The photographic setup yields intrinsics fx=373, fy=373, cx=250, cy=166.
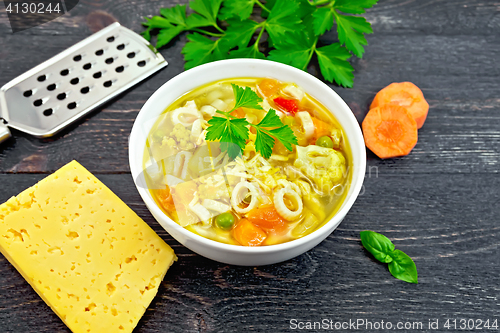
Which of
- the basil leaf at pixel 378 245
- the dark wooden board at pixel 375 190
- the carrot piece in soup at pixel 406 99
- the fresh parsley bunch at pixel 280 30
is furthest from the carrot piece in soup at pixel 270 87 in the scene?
the basil leaf at pixel 378 245

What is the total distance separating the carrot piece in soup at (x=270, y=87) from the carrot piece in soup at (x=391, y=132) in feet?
2.43

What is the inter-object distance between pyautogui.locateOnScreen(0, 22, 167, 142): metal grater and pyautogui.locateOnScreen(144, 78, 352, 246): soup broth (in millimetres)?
713

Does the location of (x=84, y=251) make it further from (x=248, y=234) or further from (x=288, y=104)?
(x=288, y=104)

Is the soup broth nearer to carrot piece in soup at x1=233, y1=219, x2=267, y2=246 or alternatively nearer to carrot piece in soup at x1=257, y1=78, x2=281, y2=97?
carrot piece in soup at x1=233, y1=219, x2=267, y2=246

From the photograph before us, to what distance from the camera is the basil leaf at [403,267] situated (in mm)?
2375

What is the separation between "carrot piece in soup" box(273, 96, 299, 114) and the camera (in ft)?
7.89

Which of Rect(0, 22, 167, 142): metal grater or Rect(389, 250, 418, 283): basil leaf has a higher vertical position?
Rect(0, 22, 167, 142): metal grater

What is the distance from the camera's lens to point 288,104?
241cm

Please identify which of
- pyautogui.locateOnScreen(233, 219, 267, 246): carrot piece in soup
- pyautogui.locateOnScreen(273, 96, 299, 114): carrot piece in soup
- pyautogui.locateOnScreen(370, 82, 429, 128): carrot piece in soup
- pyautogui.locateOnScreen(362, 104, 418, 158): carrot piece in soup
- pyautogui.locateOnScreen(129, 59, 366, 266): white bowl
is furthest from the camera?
pyautogui.locateOnScreen(370, 82, 429, 128): carrot piece in soup

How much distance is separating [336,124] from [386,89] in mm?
718

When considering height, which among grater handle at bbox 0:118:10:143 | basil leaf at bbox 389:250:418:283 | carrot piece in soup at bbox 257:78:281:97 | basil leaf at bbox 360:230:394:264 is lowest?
basil leaf at bbox 389:250:418:283

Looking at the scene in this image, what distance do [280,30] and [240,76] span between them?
0.54 meters

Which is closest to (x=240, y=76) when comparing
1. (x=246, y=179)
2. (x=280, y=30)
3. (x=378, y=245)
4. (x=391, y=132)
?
(x=280, y=30)

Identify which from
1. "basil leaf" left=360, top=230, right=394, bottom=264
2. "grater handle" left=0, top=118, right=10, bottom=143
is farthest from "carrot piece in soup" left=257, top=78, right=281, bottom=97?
"grater handle" left=0, top=118, right=10, bottom=143
